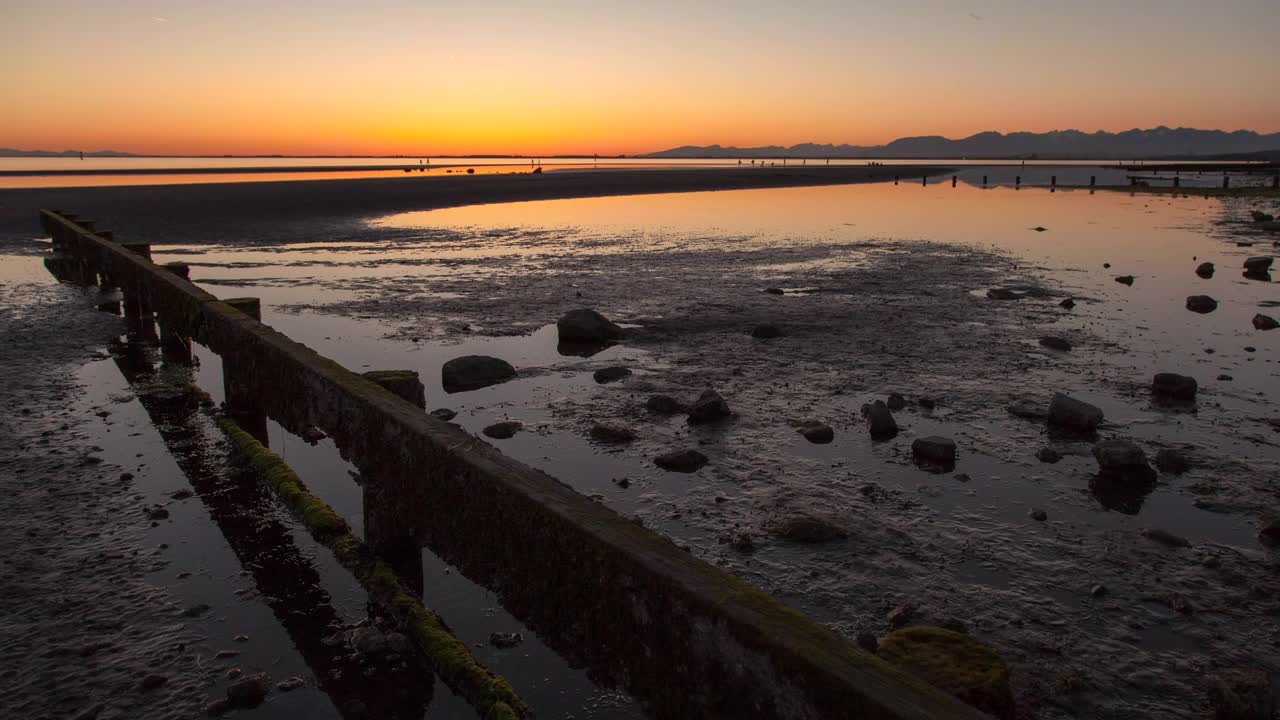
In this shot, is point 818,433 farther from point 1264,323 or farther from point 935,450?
point 1264,323

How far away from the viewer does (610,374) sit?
10586 millimetres

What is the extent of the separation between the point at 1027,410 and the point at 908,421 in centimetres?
145

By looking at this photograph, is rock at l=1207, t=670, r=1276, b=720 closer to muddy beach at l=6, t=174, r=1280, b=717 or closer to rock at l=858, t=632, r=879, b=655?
muddy beach at l=6, t=174, r=1280, b=717

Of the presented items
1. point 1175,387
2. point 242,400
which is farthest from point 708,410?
point 1175,387

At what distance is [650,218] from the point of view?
41.3m

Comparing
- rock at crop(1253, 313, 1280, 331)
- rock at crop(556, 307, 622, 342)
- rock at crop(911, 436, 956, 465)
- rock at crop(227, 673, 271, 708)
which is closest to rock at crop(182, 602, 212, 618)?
rock at crop(227, 673, 271, 708)

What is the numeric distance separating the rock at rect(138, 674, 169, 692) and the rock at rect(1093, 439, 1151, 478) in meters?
7.46

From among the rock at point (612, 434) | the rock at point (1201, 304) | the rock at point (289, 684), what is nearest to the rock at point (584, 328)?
the rock at point (612, 434)

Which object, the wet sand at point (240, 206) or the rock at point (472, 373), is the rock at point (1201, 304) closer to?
the rock at point (472, 373)

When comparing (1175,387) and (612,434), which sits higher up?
(1175,387)

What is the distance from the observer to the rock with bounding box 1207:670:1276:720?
4137mm

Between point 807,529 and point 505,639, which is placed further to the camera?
point 807,529

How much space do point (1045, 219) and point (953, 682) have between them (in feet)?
137

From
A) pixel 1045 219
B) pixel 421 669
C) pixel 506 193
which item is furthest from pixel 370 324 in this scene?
pixel 506 193
